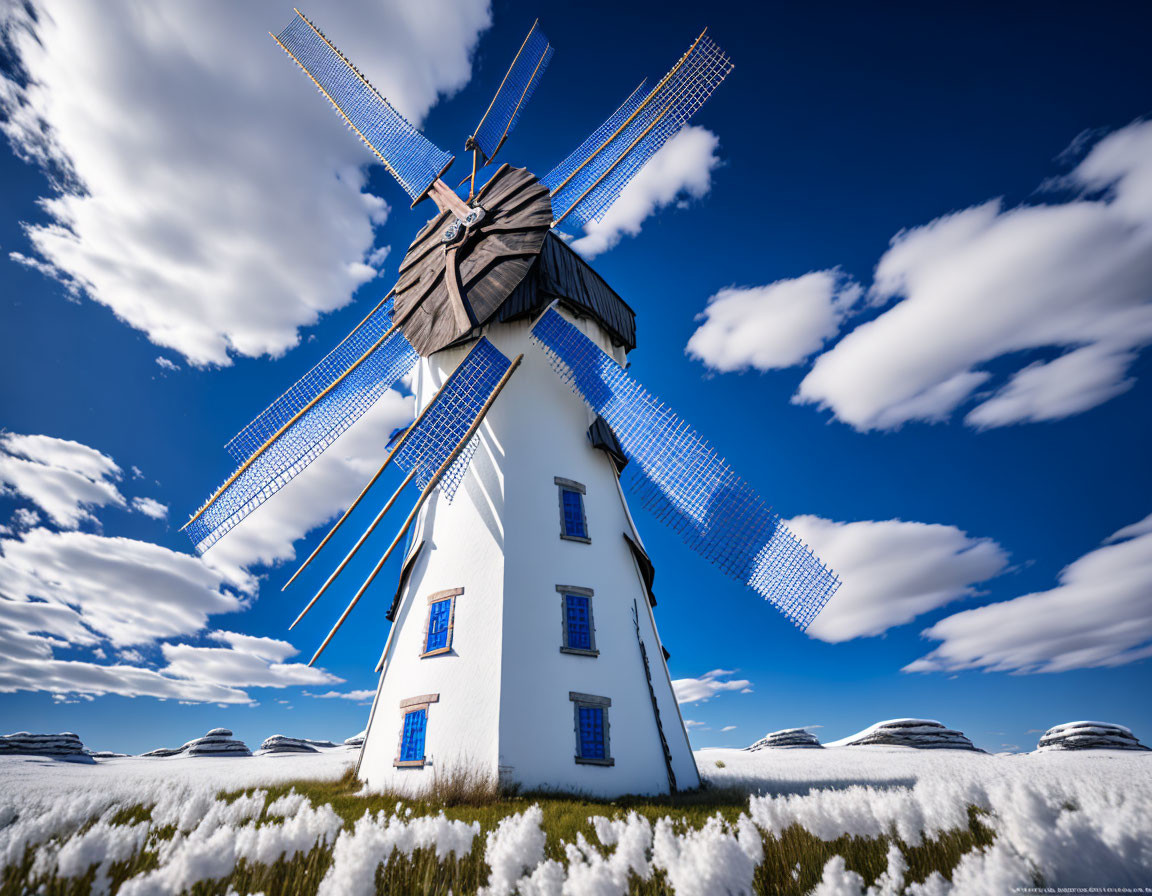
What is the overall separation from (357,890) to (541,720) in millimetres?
8730

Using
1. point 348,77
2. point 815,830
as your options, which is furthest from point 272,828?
point 348,77

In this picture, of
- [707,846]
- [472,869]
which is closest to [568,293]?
[472,869]

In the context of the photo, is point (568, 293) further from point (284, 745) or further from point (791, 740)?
point (284, 745)

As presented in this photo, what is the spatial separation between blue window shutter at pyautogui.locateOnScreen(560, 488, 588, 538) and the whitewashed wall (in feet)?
0.84

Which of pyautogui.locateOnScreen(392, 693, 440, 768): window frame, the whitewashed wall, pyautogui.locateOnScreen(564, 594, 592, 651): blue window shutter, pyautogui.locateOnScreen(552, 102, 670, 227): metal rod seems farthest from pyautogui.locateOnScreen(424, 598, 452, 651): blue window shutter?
pyautogui.locateOnScreen(552, 102, 670, 227): metal rod

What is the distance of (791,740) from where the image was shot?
25.2 metres

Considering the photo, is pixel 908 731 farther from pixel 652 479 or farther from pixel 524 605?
pixel 524 605

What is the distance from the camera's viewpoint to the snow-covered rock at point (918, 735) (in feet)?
71.8

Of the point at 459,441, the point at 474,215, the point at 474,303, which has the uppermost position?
the point at 474,215

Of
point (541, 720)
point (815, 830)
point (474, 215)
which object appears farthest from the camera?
point (474, 215)

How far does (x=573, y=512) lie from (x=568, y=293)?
5708 mm

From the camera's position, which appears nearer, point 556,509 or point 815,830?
point 815,830

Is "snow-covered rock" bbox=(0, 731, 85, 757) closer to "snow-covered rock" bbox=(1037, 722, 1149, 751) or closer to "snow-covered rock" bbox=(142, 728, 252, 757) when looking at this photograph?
"snow-covered rock" bbox=(142, 728, 252, 757)

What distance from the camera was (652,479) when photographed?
521 inches
